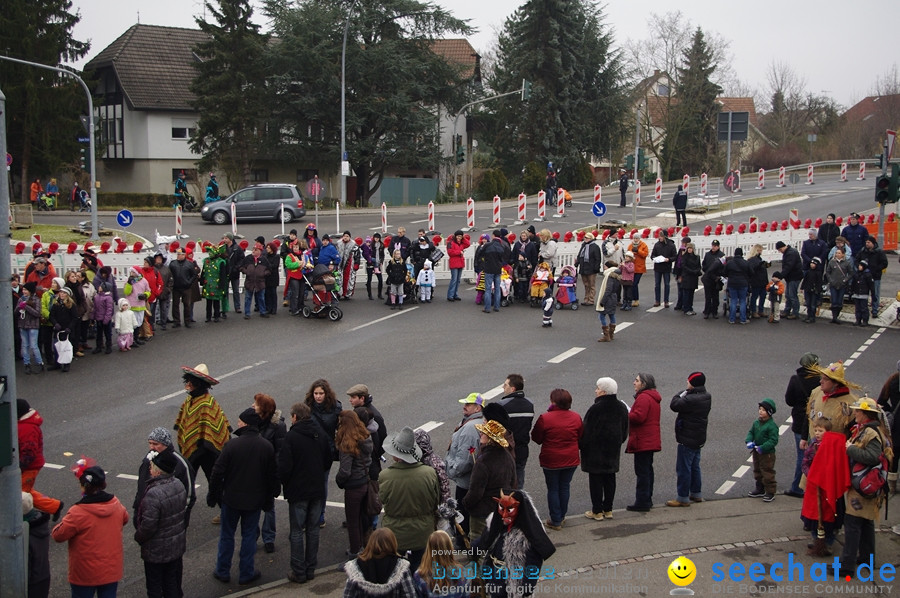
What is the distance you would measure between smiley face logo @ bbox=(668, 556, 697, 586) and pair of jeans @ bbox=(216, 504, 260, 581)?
12.1 ft

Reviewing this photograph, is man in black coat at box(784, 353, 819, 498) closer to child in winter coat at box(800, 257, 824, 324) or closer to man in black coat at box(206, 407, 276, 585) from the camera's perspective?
man in black coat at box(206, 407, 276, 585)

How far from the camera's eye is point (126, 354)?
1666cm

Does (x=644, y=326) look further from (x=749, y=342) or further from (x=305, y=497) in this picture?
(x=305, y=497)

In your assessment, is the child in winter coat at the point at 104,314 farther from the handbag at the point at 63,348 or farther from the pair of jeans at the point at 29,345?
the pair of jeans at the point at 29,345

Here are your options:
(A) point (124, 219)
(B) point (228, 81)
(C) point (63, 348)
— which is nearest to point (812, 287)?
(C) point (63, 348)

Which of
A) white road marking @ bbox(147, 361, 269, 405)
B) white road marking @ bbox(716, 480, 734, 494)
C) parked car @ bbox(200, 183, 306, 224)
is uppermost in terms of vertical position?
parked car @ bbox(200, 183, 306, 224)

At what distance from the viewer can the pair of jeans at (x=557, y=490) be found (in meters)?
8.84

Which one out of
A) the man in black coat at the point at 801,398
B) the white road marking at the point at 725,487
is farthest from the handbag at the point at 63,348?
the man in black coat at the point at 801,398

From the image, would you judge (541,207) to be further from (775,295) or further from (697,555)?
(697,555)

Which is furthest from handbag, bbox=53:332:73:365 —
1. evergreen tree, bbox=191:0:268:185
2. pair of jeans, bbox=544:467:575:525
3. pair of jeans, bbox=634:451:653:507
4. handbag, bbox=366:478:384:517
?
evergreen tree, bbox=191:0:268:185

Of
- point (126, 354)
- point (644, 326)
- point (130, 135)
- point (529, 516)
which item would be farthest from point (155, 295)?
point (130, 135)

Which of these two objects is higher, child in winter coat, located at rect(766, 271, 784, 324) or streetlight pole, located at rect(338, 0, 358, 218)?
streetlight pole, located at rect(338, 0, 358, 218)

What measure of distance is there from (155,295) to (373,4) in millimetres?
34480

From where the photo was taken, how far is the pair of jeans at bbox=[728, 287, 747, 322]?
63.5 ft
